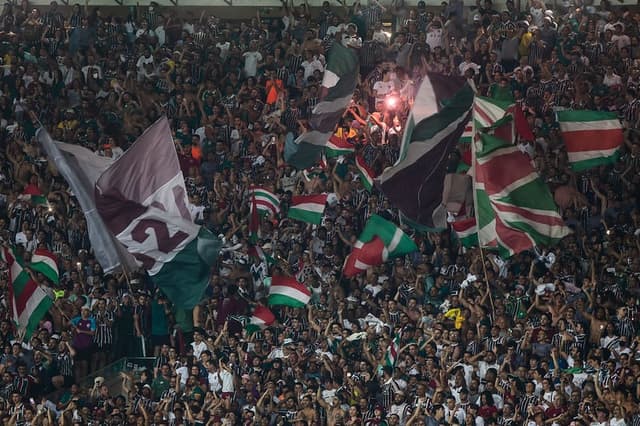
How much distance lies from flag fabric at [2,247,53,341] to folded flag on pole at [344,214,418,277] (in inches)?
175

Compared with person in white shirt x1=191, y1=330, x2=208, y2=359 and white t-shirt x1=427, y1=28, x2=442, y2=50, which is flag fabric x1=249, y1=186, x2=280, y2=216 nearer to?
person in white shirt x1=191, y1=330, x2=208, y2=359

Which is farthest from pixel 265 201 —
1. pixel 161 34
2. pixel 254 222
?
pixel 161 34

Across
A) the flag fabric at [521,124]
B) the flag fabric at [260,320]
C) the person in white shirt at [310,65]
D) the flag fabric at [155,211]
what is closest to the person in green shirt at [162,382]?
the flag fabric at [260,320]

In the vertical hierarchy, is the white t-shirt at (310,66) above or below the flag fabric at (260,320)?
above

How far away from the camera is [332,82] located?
25.3 m

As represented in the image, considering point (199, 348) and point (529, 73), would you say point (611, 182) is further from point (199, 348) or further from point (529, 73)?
point (199, 348)

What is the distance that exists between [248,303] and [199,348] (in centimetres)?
122

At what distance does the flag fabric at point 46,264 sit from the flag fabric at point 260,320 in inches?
117

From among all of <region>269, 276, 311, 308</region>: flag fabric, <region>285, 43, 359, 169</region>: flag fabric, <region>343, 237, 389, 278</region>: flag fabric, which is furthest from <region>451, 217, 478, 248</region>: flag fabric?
<region>285, 43, 359, 169</region>: flag fabric

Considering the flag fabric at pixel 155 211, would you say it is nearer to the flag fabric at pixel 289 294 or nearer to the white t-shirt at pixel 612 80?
the flag fabric at pixel 289 294

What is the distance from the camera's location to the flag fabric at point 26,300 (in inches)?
923

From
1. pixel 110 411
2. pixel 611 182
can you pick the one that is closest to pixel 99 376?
pixel 110 411

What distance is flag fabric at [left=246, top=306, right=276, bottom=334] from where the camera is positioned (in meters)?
24.4

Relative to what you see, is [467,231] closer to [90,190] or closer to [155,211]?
[155,211]
